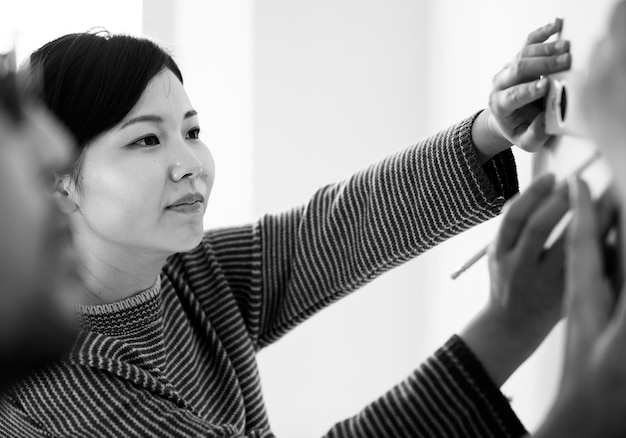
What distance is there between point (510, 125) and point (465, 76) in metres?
0.72

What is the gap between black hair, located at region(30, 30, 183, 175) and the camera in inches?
37.5

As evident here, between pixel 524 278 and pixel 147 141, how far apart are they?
1.91 feet

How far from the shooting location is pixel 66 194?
1.01 m

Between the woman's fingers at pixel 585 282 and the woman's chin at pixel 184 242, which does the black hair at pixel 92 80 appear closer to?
the woman's chin at pixel 184 242

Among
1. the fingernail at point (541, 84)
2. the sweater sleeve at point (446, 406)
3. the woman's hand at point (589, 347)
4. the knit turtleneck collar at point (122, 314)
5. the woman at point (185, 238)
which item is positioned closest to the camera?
the woman's hand at point (589, 347)

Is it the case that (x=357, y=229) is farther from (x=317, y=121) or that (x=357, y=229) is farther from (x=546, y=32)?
(x=317, y=121)

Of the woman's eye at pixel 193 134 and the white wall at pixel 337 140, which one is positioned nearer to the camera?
the woman's eye at pixel 193 134

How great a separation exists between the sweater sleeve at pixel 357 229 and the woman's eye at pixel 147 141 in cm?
19

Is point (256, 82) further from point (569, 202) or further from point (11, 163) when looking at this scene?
point (11, 163)

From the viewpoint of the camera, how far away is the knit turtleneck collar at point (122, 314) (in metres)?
0.98

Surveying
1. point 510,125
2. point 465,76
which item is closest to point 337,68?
point 465,76

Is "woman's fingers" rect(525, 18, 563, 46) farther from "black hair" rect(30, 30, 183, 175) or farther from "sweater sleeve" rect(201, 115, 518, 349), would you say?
"black hair" rect(30, 30, 183, 175)

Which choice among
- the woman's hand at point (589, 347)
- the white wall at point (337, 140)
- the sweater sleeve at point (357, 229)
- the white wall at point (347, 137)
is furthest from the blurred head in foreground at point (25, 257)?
the white wall at point (337, 140)

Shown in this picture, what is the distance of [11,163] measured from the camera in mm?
319
